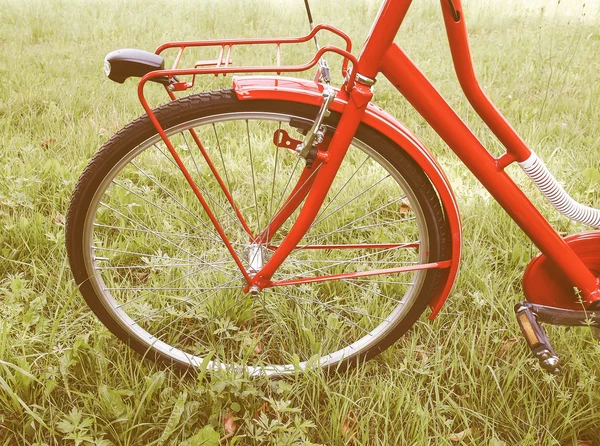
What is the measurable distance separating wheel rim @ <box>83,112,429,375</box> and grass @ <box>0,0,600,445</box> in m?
0.12

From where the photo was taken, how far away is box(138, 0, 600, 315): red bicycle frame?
118 centimetres

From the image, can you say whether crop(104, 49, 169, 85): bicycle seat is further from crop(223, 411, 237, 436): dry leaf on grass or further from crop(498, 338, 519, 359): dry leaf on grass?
crop(498, 338, 519, 359): dry leaf on grass

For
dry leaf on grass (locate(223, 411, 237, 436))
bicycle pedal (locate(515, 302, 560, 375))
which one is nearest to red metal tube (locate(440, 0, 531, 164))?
bicycle pedal (locate(515, 302, 560, 375))

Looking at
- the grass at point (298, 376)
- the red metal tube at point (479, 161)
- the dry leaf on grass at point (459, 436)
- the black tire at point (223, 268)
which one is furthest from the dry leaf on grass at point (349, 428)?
the red metal tube at point (479, 161)

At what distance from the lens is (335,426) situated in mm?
1482

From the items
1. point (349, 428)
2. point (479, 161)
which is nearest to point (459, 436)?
point (349, 428)

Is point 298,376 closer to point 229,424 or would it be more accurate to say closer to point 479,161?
point 229,424

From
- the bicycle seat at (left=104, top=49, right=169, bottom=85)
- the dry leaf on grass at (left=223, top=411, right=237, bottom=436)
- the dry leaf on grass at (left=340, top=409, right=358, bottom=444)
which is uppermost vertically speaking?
the bicycle seat at (left=104, top=49, right=169, bottom=85)

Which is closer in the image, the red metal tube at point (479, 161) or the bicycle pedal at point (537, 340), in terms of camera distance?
the red metal tube at point (479, 161)

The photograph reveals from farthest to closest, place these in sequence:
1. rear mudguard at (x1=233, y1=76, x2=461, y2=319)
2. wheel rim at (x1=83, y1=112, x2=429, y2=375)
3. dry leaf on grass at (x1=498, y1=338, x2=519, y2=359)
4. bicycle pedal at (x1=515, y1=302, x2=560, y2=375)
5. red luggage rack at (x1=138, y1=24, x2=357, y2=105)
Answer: dry leaf on grass at (x1=498, y1=338, x2=519, y2=359) < wheel rim at (x1=83, y1=112, x2=429, y2=375) < bicycle pedal at (x1=515, y1=302, x2=560, y2=375) < rear mudguard at (x1=233, y1=76, x2=461, y2=319) < red luggage rack at (x1=138, y1=24, x2=357, y2=105)

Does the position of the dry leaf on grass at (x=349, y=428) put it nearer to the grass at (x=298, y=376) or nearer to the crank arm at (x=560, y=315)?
the grass at (x=298, y=376)

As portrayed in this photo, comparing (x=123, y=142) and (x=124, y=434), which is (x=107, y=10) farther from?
(x=124, y=434)

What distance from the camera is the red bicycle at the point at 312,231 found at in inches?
49.3

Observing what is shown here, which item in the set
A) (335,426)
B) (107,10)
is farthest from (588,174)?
(107,10)
